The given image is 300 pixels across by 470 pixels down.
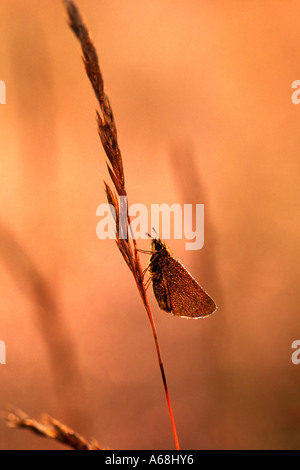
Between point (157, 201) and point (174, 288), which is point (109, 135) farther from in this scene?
point (157, 201)

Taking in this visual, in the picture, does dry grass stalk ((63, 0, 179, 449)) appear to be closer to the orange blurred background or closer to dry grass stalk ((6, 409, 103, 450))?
dry grass stalk ((6, 409, 103, 450))

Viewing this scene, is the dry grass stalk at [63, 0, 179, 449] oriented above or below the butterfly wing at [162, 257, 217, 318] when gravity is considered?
above

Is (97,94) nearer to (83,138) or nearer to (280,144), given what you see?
(83,138)

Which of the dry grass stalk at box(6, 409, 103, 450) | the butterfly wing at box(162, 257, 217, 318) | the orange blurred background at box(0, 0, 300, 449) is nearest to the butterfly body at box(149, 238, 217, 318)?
the butterfly wing at box(162, 257, 217, 318)

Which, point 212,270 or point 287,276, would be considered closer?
point 212,270

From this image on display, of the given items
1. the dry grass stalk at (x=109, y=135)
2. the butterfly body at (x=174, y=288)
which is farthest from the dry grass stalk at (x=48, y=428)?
the butterfly body at (x=174, y=288)
